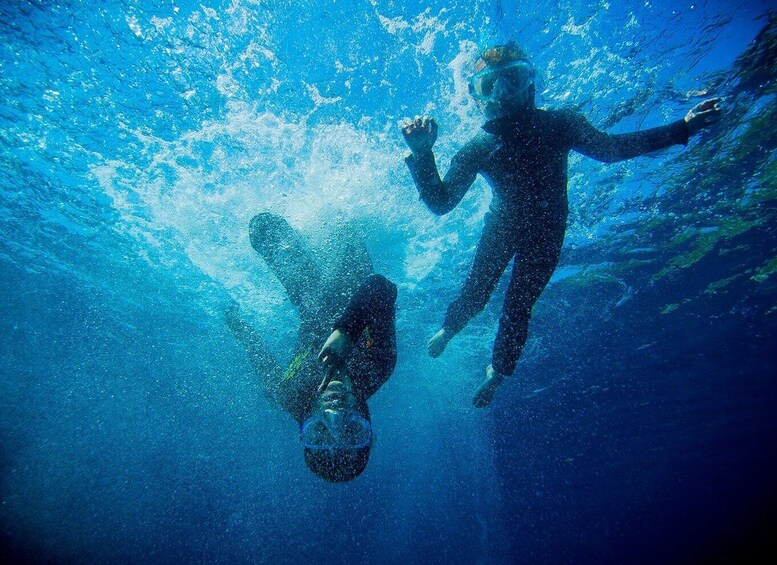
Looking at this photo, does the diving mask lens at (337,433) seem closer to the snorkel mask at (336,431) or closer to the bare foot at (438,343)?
the snorkel mask at (336,431)

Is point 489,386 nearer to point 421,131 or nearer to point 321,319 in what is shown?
point 321,319

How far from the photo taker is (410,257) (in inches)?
467

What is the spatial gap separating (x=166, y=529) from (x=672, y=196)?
4856 centimetres

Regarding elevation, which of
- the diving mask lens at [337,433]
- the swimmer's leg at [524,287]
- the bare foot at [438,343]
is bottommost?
the bare foot at [438,343]

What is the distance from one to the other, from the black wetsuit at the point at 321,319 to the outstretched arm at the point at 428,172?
111 cm

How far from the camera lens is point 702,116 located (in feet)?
10.5

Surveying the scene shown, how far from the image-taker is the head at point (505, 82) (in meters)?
3.53

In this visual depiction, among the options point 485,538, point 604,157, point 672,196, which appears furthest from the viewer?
point 485,538

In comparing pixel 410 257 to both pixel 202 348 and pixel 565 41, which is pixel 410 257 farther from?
pixel 202 348

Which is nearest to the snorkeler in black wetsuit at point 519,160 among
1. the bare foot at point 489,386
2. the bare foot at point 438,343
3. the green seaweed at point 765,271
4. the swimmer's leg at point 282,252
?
the bare foot at point 489,386

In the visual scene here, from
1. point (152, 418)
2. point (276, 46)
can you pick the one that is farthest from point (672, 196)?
point (152, 418)

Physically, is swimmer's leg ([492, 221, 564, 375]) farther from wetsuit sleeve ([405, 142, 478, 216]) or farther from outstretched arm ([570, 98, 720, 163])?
wetsuit sleeve ([405, 142, 478, 216])

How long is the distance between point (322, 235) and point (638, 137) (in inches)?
315

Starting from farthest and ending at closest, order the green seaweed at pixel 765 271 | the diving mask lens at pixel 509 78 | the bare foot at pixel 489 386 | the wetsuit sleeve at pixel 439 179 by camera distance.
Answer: the green seaweed at pixel 765 271 → the bare foot at pixel 489 386 → the diving mask lens at pixel 509 78 → the wetsuit sleeve at pixel 439 179
